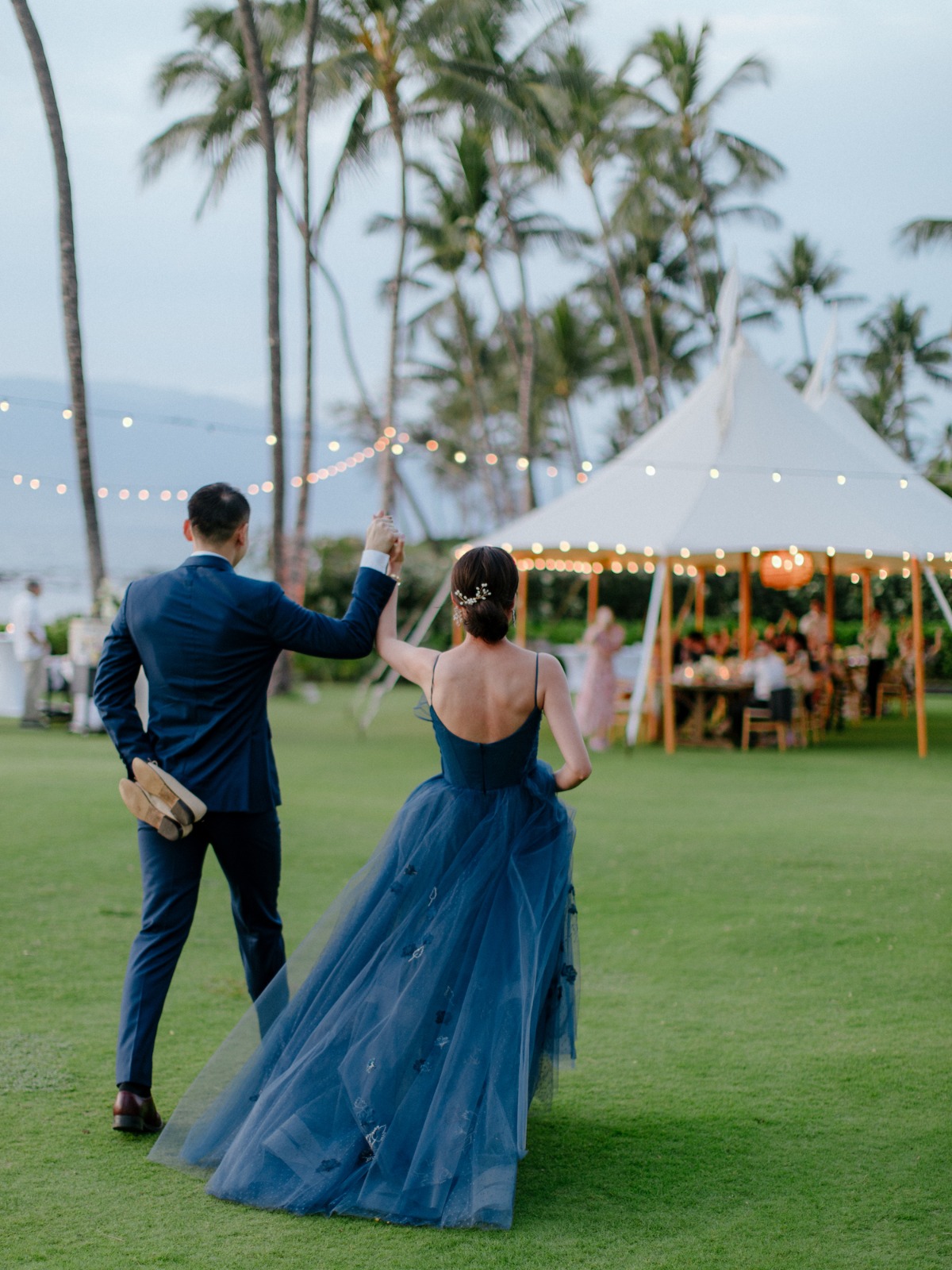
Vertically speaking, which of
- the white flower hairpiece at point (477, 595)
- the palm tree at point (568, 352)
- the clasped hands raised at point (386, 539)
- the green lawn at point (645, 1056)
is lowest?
the green lawn at point (645, 1056)

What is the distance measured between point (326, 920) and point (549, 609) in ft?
89.6

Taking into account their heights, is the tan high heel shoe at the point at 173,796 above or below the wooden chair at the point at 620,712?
above

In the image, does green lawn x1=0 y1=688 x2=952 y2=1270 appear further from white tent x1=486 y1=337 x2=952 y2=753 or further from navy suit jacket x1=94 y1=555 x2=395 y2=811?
white tent x1=486 y1=337 x2=952 y2=753

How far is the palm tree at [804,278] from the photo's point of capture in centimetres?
4312

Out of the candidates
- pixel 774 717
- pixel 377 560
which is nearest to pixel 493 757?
pixel 377 560

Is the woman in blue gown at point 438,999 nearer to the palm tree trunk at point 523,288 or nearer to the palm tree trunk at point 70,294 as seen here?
the palm tree trunk at point 70,294

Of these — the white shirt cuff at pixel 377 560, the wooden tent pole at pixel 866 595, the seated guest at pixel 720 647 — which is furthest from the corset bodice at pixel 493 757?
the wooden tent pole at pixel 866 595

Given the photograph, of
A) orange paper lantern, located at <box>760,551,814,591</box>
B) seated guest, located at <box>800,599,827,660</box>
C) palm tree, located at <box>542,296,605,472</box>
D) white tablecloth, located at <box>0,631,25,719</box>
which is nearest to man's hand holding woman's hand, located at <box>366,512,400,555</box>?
orange paper lantern, located at <box>760,551,814,591</box>

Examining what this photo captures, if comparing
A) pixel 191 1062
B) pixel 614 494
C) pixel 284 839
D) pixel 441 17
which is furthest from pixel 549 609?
pixel 191 1062

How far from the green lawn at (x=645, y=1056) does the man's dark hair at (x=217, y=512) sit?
154 cm

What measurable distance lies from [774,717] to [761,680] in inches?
16.8

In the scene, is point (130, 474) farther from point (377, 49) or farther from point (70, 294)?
point (70, 294)

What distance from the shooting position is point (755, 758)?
43.4 ft

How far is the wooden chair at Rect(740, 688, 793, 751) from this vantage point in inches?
559
